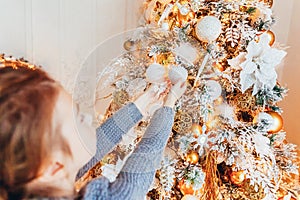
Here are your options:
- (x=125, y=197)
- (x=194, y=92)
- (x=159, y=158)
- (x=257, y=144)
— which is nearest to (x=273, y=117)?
(x=257, y=144)

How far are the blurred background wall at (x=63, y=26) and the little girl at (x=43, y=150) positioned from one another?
0.48 metres

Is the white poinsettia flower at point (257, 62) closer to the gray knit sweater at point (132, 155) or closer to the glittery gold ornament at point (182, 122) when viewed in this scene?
the glittery gold ornament at point (182, 122)

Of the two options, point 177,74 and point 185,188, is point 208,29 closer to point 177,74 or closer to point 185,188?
point 177,74

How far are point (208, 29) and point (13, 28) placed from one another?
0.60 metres

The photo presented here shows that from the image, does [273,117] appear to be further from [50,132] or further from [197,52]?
[50,132]

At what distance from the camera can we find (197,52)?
86cm

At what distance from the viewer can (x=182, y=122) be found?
84 centimetres

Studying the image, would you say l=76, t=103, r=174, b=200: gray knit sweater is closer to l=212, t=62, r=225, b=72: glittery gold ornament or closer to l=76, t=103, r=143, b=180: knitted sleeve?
l=76, t=103, r=143, b=180: knitted sleeve

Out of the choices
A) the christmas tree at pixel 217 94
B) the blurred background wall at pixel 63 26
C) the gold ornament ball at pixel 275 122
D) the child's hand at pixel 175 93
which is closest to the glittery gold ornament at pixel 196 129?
the christmas tree at pixel 217 94

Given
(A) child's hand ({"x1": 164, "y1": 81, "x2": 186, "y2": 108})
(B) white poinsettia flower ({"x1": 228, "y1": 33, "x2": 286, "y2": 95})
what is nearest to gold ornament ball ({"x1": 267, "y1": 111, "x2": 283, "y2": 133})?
(B) white poinsettia flower ({"x1": 228, "y1": 33, "x2": 286, "y2": 95})

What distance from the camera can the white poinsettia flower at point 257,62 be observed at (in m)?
0.88

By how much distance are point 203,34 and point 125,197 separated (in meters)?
0.44

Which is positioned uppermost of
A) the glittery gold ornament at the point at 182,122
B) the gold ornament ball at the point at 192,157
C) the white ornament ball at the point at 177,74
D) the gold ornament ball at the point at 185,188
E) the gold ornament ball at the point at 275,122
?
the white ornament ball at the point at 177,74

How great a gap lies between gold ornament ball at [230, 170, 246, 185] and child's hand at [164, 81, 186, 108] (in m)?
0.32
